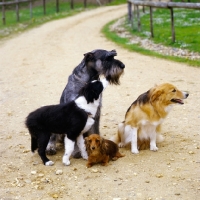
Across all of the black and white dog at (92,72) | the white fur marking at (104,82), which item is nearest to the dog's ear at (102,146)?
the black and white dog at (92,72)

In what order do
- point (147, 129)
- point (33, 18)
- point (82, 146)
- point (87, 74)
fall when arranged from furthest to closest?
point (33, 18) < point (87, 74) < point (147, 129) < point (82, 146)

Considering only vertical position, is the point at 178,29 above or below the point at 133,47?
above

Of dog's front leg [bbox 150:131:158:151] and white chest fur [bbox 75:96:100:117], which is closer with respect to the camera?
white chest fur [bbox 75:96:100:117]

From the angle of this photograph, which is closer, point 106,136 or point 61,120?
point 61,120

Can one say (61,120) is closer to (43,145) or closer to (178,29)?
(43,145)

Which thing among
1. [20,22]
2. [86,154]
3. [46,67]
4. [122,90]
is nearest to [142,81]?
[122,90]

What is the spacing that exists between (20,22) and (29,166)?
996 inches

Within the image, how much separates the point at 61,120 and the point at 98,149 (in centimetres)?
71

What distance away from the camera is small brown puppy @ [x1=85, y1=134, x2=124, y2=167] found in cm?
686

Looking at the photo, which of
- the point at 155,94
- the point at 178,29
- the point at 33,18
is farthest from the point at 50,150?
the point at 33,18

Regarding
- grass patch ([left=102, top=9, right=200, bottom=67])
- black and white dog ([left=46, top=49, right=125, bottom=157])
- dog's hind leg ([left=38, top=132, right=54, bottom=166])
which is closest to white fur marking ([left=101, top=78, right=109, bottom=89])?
black and white dog ([left=46, top=49, right=125, bottom=157])

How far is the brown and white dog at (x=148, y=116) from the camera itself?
23.5 ft

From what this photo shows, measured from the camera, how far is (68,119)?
22.8 ft

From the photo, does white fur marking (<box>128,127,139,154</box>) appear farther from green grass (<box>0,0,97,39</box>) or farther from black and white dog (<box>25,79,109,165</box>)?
green grass (<box>0,0,97,39</box>)
